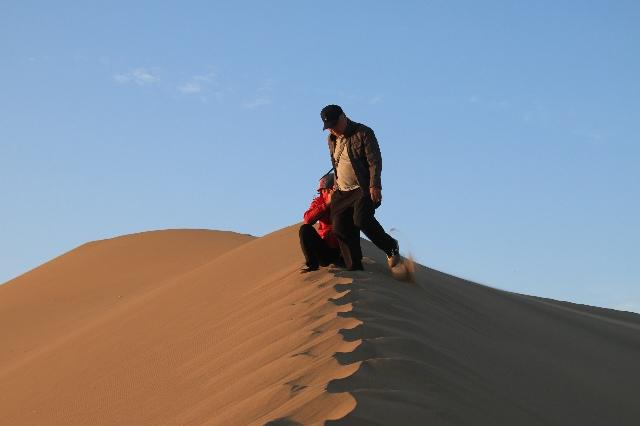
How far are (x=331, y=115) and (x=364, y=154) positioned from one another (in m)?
A: 0.38

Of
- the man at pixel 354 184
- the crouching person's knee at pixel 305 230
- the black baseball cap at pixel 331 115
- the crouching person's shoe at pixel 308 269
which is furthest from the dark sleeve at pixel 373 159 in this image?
the crouching person's shoe at pixel 308 269

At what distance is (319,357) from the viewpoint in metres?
5.58

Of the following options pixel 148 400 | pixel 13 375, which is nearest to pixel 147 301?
pixel 13 375

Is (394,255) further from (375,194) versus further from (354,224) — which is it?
(375,194)

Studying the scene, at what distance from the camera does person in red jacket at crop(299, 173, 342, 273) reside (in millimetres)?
8484

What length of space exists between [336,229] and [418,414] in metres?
3.75

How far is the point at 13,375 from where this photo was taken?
34.3ft

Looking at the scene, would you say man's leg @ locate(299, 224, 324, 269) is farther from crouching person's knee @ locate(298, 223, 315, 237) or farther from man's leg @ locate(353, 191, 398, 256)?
man's leg @ locate(353, 191, 398, 256)

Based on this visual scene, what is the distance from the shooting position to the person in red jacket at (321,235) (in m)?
8.48

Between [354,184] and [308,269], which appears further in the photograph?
[308,269]

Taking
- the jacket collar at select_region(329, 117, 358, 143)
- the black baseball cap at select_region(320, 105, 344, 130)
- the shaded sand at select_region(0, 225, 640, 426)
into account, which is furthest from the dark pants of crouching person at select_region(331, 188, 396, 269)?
the black baseball cap at select_region(320, 105, 344, 130)

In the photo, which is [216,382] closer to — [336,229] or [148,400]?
[148,400]

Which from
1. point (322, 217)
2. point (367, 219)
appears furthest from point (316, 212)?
point (367, 219)

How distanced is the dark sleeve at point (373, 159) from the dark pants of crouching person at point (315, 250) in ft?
2.27
